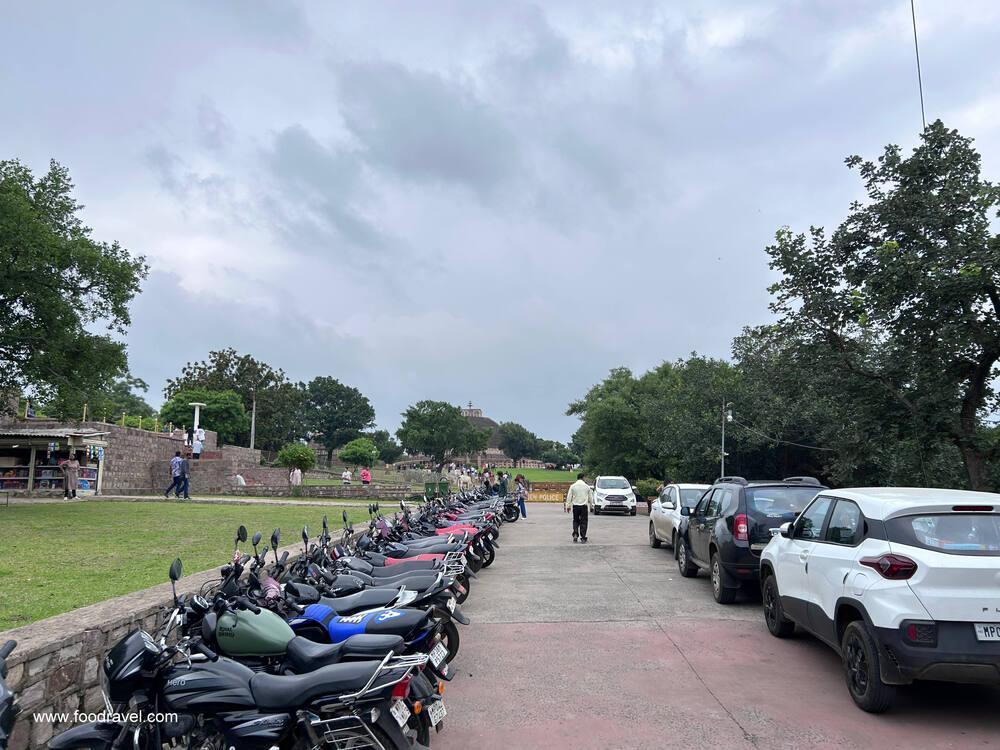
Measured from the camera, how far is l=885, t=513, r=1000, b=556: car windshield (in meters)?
4.80

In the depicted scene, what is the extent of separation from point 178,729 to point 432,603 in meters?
2.18

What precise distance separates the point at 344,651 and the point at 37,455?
2820 centimetres

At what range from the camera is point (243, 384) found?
81.4 metres

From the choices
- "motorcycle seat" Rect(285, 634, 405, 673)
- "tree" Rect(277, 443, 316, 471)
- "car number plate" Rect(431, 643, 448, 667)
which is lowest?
"car number plate" Rect(431, 643, 448, 667)

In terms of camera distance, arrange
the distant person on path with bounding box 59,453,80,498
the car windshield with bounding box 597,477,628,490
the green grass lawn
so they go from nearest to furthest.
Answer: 1. the green grass lawn
2. the distant person on path with bounding box 59,453,80,498
3. the car windshield with bounding box 597,477,628,490

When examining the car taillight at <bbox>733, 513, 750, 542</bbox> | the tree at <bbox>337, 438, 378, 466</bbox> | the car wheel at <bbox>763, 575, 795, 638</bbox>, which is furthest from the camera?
the tree at <bbox>337, 438, 378, 466</bbox>

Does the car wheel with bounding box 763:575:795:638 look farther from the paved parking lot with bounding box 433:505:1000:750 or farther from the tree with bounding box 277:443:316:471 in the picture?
the tree with bounding box 277:443:316:471

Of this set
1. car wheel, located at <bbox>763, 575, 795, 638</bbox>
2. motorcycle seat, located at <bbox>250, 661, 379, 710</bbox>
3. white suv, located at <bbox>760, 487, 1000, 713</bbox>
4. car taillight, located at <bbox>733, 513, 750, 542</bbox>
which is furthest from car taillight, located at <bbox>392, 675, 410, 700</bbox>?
car taillight, located at <bbox>733, 513, 750, 542</bbox>

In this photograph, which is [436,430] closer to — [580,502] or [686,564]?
[580,502]

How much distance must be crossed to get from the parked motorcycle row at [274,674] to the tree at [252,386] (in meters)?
77.0

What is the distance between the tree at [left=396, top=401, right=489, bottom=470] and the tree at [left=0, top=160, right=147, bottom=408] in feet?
230

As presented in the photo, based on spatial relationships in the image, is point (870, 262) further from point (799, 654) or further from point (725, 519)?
point (799, 654)

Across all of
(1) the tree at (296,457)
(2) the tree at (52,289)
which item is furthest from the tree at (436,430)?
(2) the tree at (52,289)

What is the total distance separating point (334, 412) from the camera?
106 metres
